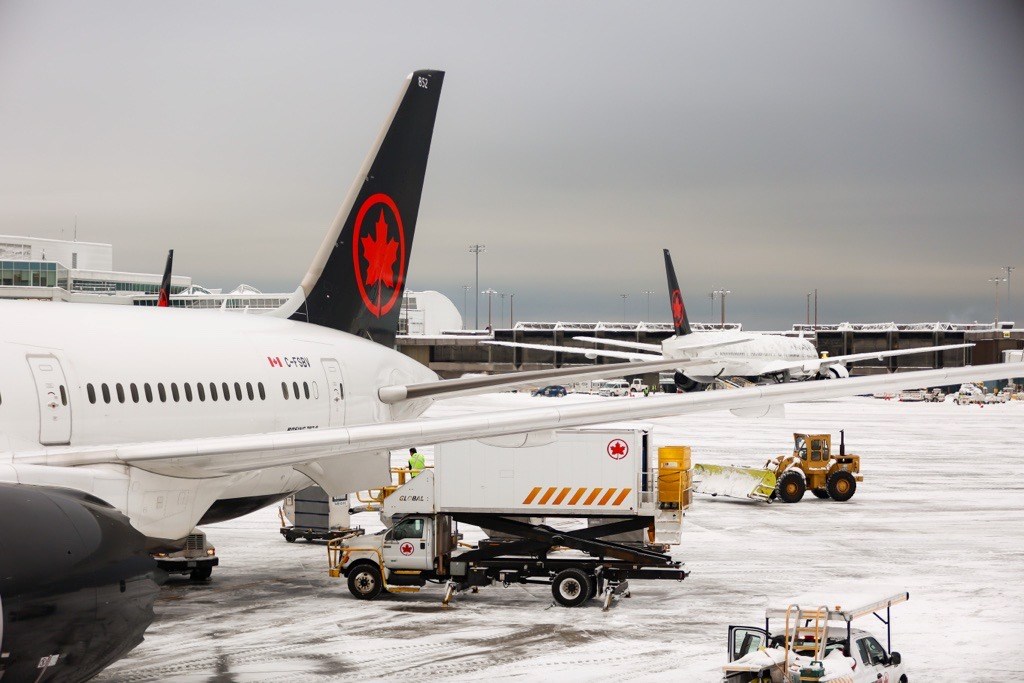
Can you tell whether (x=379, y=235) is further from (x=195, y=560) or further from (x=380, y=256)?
(x=195, y=560)

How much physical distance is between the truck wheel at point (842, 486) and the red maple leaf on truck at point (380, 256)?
17796mm

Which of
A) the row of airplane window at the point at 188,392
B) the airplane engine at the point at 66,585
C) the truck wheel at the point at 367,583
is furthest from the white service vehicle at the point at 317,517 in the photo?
the airplane engine at the point at 66,585

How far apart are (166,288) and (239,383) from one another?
32.0 ft

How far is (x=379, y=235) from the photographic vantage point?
22.8 metres

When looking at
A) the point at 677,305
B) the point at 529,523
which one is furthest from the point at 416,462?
the point at 677,305

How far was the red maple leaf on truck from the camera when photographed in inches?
893

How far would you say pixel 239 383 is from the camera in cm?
1809

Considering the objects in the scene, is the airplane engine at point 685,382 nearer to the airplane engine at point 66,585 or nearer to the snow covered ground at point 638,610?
the snow covered ground at point 638,610

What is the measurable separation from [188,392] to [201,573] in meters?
6.46

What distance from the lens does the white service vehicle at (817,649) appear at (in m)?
12.6

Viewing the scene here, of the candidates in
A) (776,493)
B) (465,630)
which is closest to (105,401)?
(465,630)

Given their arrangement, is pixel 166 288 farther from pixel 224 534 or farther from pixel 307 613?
pixel 307 613

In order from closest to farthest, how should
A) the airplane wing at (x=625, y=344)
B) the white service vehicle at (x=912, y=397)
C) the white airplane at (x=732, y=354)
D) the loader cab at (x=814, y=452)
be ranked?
the loader cab at (x=814, y=452), the airplane wing at (x=625, y=344), the white airplane at (x=732, y=354), the white service vehicle at (x=912, y=397)

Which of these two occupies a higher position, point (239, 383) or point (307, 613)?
point (239, 383)
